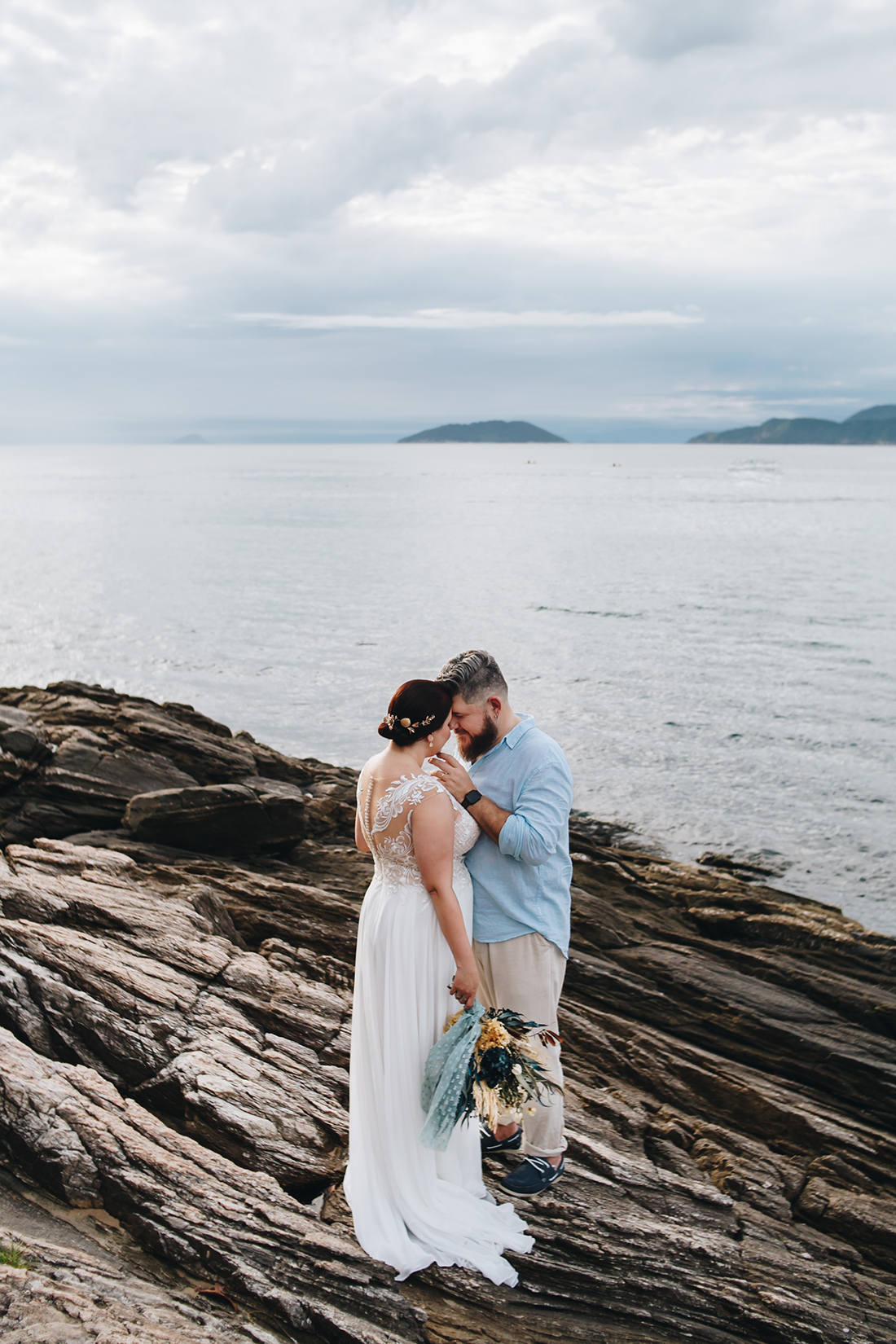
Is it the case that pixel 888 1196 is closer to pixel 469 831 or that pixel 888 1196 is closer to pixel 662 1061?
pixel 662 1061

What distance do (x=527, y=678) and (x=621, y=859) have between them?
2082 cm

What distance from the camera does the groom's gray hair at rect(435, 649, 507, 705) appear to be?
5672mm

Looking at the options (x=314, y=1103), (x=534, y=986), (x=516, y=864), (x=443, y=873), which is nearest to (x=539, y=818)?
(x=516, y=864)

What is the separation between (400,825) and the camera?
539cm

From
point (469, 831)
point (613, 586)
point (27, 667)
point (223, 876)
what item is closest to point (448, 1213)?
point (469, 831)

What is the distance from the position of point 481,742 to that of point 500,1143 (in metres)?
2.68

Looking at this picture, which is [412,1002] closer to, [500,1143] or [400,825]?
[400,825]

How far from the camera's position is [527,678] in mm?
35125

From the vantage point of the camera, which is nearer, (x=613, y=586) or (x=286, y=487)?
(x=613, y=586)

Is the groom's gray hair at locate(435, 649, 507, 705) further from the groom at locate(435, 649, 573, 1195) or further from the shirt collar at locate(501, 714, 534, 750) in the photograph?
the shirt collar at locate(501, 714, 534, 750)

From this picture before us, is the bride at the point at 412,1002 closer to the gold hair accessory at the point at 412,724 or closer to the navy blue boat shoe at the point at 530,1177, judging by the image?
the gold hair accessory at the point at 412,724

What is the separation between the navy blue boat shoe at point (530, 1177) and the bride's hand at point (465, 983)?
1322 millimetres

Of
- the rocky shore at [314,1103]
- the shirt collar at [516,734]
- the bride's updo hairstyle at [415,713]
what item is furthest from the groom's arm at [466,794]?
the rocky shore at [314,1103]

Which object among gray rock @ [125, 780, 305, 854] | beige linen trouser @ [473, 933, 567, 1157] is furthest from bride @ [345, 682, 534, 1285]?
gray rock @ [125, 780, 305, 854]
